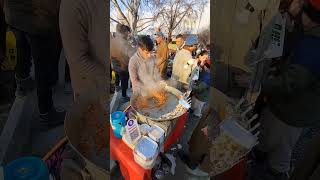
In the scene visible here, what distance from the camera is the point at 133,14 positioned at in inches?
32.4

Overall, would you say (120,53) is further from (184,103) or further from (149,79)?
(184,103)

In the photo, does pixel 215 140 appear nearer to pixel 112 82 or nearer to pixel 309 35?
pixel 112 82

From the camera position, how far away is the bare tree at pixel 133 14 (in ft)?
2.59

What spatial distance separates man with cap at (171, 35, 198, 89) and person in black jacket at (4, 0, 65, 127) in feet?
1.10

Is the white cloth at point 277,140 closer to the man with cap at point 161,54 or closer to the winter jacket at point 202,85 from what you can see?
the winter jacket at point 202,85

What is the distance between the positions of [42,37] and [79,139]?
33 centimetres

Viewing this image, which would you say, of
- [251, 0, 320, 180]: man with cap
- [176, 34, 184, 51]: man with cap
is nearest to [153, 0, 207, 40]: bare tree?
[176, 34, 184, 51]: man with cap

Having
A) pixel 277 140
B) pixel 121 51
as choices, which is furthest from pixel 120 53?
pixel 277 140

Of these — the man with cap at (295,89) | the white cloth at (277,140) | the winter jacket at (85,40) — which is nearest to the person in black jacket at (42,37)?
the winter jacket at (85,40)

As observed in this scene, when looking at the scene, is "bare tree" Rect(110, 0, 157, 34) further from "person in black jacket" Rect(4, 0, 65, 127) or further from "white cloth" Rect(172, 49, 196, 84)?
"person in black jacket" Rect(4, 0, 65, 127)

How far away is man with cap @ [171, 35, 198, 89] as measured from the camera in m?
0.91

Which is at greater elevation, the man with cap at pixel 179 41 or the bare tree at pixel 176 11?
the bare tree at pixel 176 11

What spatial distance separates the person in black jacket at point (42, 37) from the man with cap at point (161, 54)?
289 mm

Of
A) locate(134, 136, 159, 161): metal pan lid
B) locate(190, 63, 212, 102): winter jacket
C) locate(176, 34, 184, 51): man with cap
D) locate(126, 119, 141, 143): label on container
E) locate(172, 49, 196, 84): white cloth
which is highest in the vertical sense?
locate(176, 34, 184, 51): man with cap
